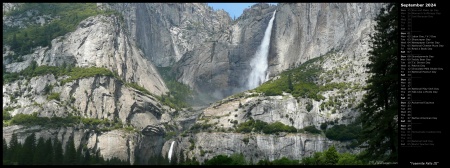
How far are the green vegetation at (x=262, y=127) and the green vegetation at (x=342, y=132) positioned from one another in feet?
41.3

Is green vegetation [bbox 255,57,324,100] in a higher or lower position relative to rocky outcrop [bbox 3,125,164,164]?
higher

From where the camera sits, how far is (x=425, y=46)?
2445 centimetres

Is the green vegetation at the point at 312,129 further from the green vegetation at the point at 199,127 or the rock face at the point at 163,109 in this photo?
the green vegetation at the point at 199,127

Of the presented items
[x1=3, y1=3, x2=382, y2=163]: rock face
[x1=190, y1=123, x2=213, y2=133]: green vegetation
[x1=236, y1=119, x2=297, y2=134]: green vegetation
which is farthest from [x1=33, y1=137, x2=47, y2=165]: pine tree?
[x1=236, y1=119, x2=297, y2=134]: green vegetation

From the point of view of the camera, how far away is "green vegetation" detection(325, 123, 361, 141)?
147 m

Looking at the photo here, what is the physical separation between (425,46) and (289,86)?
154314 millimetres

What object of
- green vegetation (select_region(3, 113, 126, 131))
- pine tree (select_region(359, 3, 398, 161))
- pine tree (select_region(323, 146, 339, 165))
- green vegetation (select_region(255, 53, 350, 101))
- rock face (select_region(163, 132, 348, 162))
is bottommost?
rock face (select_region(163, 132, 348, 162))

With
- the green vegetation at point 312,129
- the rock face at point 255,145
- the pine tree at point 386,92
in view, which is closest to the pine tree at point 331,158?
the pine tree at point 386,92

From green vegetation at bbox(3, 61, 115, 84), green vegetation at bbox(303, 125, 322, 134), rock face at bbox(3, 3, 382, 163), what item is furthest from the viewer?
green vegetation at bbox(3, 61, 115, 84)

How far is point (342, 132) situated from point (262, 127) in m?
27.5

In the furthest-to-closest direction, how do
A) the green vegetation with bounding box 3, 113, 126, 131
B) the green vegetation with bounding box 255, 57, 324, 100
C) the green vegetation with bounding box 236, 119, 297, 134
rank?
the green vegetation with bounding box 255, 57, 324, 100 → the green vegetation with bounding box 236, 119, 297, 134 → the green vegetation with bounding box 3, 113, 126, 131

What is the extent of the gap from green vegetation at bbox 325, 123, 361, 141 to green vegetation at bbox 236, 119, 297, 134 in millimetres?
12573

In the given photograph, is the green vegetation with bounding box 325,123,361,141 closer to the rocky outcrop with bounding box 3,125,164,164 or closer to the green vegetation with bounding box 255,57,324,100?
the green vegetation with bounding box 255,57,324,100

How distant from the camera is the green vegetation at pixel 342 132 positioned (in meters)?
147
